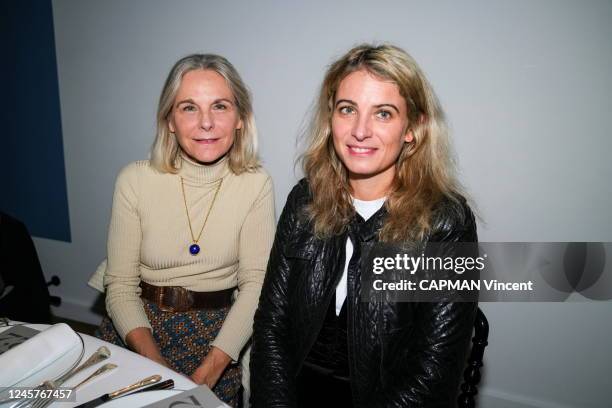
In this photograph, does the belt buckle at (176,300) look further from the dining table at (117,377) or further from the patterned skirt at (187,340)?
the dining table at (117,377)

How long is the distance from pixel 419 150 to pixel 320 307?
25.7 inches

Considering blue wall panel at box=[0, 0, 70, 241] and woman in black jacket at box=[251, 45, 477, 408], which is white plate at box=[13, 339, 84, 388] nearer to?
woman in black jacket at box=[251, 45, 477, 408]

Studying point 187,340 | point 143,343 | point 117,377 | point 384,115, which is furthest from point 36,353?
point 384,115

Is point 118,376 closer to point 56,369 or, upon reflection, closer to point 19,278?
point 56,369

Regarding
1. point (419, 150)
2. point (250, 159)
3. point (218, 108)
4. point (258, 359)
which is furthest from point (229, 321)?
point (419, 150)

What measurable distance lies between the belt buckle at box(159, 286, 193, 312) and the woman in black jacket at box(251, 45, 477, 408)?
0.39m

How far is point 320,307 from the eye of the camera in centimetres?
148

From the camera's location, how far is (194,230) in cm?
184

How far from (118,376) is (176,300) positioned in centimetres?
77

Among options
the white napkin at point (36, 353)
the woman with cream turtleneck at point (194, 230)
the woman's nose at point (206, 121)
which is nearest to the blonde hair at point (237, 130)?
the woman with cream turtleneck at point (194, 230)

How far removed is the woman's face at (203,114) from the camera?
173 cm

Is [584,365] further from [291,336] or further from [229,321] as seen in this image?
[229,321]

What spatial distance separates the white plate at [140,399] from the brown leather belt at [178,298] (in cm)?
85

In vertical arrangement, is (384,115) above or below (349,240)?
above
